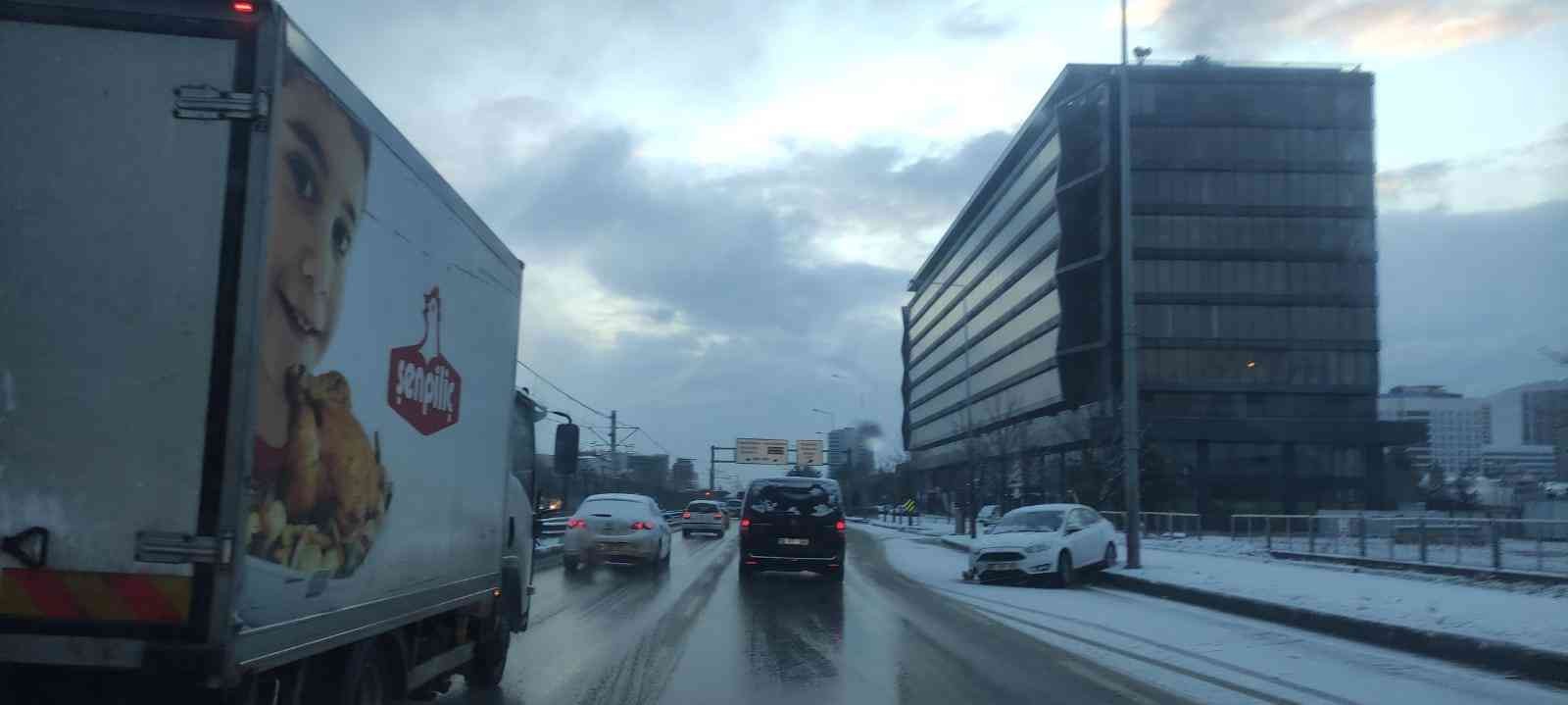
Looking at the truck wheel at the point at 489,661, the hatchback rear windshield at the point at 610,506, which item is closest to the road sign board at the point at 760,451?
the hatchback rear windshield at the point at 610,506

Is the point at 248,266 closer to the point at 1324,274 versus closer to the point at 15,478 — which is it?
the point at 15,478

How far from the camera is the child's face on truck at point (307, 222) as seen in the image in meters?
4.38

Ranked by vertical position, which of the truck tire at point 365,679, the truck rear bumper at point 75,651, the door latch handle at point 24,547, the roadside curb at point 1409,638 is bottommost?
the roadside curb at point 1409,638

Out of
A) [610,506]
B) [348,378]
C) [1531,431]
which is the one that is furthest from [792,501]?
[1531,431]

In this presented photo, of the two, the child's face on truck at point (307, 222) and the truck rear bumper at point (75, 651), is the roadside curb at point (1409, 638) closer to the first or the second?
the child's face on truck at point (307, 222)

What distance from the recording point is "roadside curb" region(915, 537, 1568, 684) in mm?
10359

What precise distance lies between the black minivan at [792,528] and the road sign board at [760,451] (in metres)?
68.3

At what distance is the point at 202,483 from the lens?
4.15 metres

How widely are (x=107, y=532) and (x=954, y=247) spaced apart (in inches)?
4219

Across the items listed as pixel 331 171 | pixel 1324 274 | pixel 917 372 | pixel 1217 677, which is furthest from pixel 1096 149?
pixel 331 171

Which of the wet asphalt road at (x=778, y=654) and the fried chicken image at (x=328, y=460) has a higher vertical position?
the fried chicken image at (x=328, y=460)

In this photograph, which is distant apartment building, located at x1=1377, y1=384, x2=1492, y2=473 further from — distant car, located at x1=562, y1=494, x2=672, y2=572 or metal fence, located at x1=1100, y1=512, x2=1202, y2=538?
distant car, located at x1=562, y1=494, x2=672, y2=572

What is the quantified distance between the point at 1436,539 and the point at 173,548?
22151mm

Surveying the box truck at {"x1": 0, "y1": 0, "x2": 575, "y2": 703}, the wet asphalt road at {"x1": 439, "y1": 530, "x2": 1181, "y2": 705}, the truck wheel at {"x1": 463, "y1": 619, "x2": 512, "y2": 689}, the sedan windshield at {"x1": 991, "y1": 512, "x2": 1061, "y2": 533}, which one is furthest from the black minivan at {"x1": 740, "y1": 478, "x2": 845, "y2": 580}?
the box truck at {"x1": 0, "y1": 0, "x2": 575, "y2": 703}
